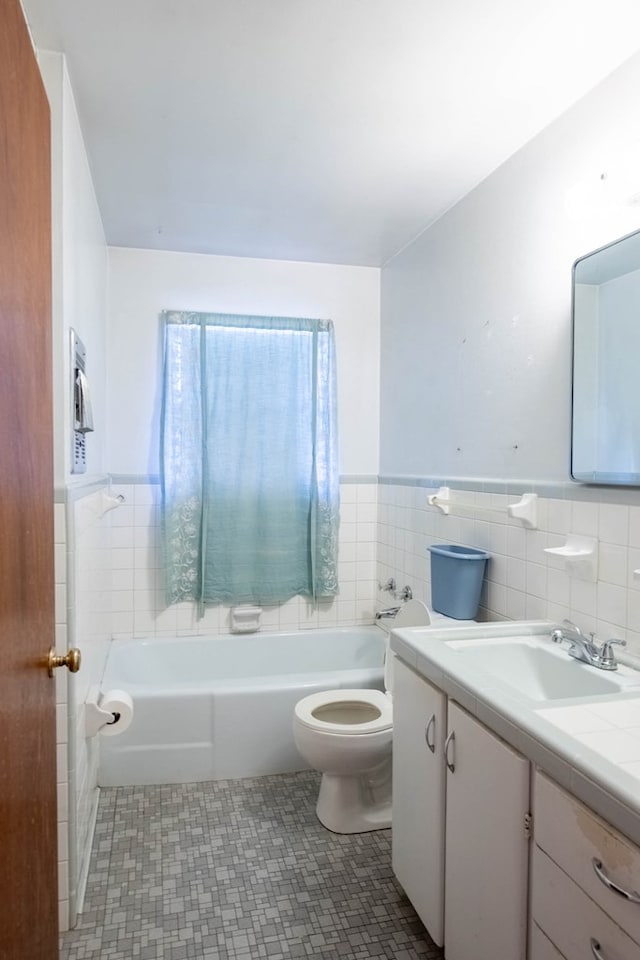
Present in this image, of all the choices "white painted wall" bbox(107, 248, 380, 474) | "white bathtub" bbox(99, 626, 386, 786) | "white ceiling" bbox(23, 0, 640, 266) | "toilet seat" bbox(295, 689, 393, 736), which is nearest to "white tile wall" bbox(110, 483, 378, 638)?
"white painted wall" bbox(107, 248, 380, 474)

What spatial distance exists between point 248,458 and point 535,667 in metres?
1.99

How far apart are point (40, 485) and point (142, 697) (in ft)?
6.13

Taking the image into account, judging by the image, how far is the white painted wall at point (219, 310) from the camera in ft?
10.5

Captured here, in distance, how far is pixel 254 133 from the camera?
2.04 metres

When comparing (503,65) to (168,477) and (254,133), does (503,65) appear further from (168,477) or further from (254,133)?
(168,477)

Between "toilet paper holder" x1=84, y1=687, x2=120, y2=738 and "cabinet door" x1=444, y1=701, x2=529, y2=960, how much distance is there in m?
1.19

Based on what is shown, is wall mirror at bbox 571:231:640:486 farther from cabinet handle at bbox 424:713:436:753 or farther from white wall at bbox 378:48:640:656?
cabinet handle at bbox 424:713:436:753

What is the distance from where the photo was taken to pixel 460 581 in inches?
87.6

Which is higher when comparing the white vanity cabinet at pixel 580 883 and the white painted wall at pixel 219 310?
the white painted wall at pixel 219 310

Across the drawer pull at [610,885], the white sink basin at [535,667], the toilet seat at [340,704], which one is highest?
the white sink basin at [535,667]

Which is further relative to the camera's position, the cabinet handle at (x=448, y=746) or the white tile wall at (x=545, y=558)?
the white tile wall at (x=545, y=558)

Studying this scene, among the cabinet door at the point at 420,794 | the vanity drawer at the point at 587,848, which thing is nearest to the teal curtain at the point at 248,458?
the cabinet door at the point at 420,794

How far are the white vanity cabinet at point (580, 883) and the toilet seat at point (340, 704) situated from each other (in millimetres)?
1090

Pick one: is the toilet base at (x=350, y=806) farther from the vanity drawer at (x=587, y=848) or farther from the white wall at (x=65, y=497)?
the vanity drawer at (x=587, y=848)
